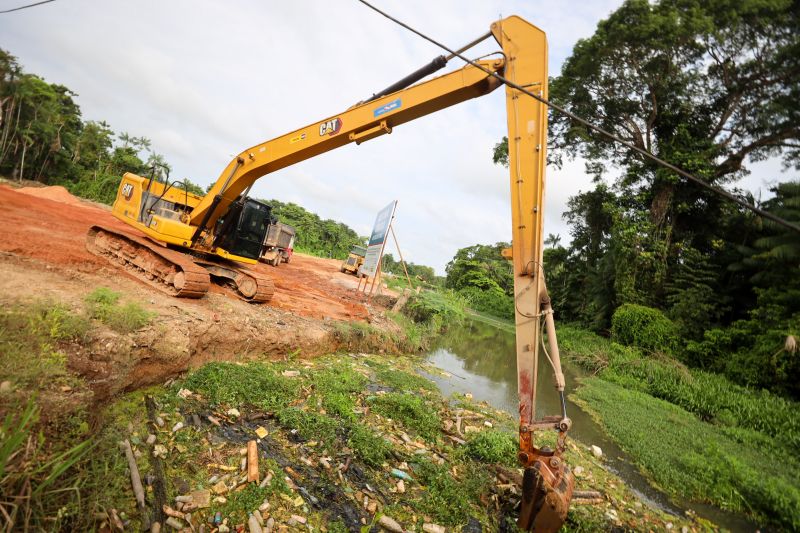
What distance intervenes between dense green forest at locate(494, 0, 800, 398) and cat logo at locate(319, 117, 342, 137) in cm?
1293

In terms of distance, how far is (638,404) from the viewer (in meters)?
8.77

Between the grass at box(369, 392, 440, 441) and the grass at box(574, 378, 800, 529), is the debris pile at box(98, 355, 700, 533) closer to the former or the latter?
the grass at box(369, 392, 440, 441)

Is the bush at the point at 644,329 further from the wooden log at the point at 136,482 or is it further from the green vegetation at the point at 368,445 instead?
the wooden log at the point at 136,482

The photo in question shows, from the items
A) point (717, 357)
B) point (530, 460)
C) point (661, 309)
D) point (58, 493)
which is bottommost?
point (58, 493)

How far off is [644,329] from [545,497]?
47.4 ft

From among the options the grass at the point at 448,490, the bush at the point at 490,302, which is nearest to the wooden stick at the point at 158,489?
the grass at the point at 448,490

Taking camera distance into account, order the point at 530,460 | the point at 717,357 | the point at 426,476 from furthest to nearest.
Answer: the point at 717,357 → the point at 426,476 → the point at 530,460

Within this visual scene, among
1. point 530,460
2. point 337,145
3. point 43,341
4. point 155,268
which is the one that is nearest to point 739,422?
point 530,460

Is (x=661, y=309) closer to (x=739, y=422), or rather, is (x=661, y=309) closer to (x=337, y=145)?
(x=739, y=422)

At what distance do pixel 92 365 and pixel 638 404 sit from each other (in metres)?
10.9

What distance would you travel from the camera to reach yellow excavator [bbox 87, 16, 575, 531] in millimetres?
3072

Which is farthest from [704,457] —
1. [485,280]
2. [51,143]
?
[51,143]

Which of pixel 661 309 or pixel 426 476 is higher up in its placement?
pixel 661 309

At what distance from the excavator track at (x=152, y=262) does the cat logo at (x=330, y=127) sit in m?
3.37
